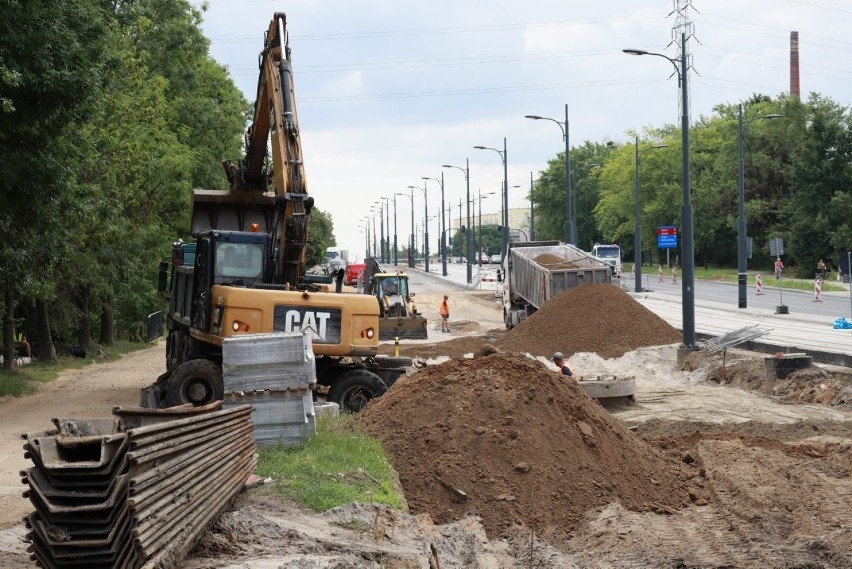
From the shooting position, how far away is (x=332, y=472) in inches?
482

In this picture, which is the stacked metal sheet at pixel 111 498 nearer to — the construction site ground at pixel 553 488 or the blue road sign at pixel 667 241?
the construction site ground at pixel 553 488

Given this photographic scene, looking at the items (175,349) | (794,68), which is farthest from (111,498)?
(794,68)

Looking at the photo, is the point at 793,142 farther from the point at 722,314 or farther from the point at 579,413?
the point at 579,413

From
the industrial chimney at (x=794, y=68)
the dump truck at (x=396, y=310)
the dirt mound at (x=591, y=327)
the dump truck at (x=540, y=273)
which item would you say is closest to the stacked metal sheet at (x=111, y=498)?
the dirt mound at (x=591, y=327)

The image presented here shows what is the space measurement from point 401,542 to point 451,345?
25280 millimetres

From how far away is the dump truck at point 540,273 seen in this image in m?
36.8

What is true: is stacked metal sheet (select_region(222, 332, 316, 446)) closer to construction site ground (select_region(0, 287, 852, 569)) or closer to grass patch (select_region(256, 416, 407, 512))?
grass patch (select_region(256, 416, 407, 512))

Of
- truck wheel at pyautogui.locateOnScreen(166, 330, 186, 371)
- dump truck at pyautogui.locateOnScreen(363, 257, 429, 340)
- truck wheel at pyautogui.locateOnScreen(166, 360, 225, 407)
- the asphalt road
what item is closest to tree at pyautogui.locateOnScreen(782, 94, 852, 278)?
the asphalt road

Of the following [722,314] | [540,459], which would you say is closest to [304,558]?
[540,459]

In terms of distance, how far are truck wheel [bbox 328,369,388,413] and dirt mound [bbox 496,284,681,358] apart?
1275 cm

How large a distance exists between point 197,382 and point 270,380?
4.66 m

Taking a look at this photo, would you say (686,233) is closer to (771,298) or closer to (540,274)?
(540,274)

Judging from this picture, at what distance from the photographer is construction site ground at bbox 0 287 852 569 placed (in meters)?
10.2

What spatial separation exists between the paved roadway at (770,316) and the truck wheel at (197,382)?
1292 centimetres
